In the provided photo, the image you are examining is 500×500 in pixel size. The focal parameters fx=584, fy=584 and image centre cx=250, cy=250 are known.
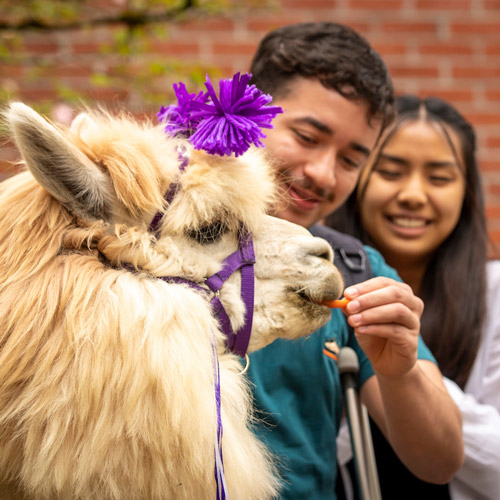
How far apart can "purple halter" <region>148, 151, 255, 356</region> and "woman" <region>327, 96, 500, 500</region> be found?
1282 mm

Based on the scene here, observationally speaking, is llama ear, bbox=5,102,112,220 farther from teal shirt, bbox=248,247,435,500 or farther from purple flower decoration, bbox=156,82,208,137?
teal shirt, bbox=248,247,435,500

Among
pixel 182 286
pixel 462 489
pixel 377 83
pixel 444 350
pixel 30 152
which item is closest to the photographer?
pixel 30 152

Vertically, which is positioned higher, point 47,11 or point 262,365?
point 47,11

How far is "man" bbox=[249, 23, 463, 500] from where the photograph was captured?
60.5 inches

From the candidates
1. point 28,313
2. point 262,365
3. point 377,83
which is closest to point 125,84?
point 377,83

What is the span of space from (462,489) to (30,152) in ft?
6.32

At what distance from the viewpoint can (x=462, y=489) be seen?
2.15m

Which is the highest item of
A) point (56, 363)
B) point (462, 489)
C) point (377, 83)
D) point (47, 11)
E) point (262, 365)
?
point (47, 11)

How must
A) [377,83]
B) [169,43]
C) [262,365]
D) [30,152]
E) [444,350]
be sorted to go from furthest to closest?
[169,43] → [444,350] → [377,83] → [262,365] → [30,152]

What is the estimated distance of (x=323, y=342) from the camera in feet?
5.53

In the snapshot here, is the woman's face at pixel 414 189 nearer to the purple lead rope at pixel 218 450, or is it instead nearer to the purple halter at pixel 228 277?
the purple halter at pixel 228 277

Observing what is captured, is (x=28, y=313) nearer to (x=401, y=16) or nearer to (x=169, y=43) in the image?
(x=169, y=43)

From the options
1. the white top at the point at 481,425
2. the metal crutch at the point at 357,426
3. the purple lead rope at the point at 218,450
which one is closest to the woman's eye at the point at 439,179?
the white top at the point at 481,425

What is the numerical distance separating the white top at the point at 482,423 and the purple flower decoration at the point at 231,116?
4.33 feet
